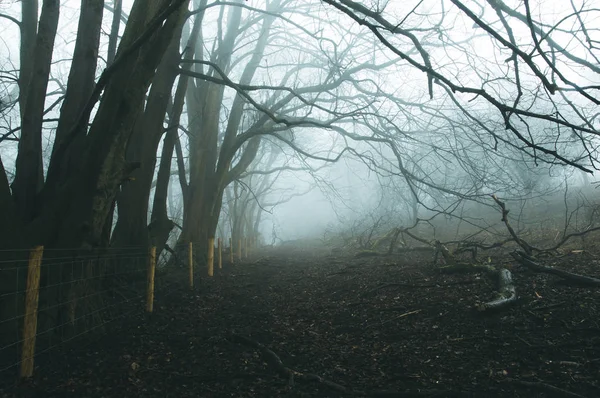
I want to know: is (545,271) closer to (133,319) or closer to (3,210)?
(133,319)

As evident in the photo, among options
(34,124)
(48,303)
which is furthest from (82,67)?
(48,303)

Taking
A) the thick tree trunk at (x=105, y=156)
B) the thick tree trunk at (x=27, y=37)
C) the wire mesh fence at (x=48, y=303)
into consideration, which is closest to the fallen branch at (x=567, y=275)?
the wire mesh fence at (x=48, y=303)

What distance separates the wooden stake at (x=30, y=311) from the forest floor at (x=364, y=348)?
16 centimetres

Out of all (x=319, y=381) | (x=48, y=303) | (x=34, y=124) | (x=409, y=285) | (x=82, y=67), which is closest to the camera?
(x=319, y=381)

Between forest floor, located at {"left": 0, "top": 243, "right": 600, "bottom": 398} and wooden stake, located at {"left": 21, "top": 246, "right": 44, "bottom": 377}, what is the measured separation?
6.2 inches

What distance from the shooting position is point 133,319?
18.1ft

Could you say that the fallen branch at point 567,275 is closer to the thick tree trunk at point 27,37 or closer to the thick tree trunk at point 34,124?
the thick tree trunk at point 34,124

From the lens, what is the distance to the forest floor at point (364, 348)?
3.39m

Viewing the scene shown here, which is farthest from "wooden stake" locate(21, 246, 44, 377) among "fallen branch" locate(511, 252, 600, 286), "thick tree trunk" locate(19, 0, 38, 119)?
"fallen branch" locate(511, 252, 600, 286)

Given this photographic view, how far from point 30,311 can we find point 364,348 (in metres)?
3.20

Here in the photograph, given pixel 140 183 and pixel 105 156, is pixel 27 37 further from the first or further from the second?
pixel 105 156

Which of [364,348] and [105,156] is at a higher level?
[105,156]

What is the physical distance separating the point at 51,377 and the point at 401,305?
4.14 meters

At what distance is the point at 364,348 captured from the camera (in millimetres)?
4434
